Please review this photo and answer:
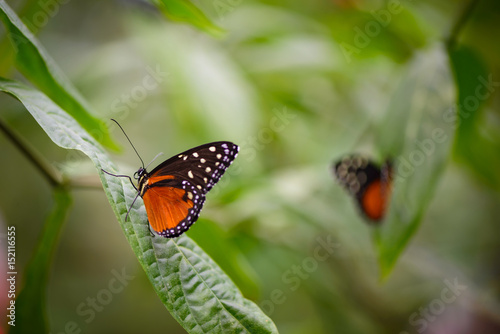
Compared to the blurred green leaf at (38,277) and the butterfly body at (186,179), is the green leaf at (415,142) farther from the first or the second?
the blurred green leaf at (38,277)

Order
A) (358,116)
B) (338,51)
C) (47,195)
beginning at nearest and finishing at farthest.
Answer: (338,51), (358,116), (47,195)

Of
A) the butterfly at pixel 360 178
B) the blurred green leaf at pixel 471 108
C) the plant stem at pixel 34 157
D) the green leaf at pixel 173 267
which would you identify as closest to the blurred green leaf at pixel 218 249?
the green leaf at pixel 173 267

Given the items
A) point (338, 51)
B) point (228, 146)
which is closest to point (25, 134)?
point (228, 146)

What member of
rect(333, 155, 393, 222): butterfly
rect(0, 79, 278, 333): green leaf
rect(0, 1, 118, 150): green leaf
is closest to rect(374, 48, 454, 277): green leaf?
rect(333, 155, 393, 222): butterfly

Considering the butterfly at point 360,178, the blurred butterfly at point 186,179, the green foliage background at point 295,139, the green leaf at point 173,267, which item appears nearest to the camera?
the green leaf at point 173,267

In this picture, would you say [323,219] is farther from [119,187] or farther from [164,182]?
[119,187]

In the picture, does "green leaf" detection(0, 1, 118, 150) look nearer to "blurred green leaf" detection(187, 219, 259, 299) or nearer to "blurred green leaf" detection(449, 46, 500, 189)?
"blurred green leaf" detection(187, 219, 259, 299)
